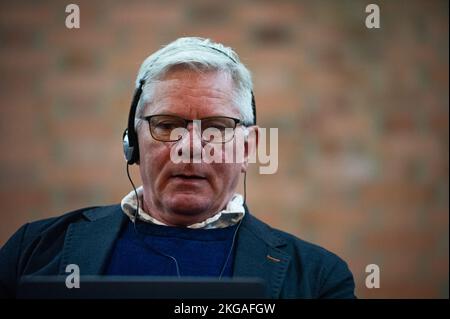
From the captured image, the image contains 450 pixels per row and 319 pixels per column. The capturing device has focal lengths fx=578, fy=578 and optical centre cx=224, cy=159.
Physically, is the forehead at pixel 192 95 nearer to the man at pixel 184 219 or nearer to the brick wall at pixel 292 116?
the man at pixel 184 219

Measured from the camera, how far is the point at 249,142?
1.55 m

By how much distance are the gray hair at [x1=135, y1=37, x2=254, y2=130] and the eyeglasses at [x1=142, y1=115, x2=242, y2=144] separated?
60mm

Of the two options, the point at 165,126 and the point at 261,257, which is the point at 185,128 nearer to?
the point at 165,126

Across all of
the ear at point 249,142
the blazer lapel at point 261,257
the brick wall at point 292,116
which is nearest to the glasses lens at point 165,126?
the ear at point 249,142

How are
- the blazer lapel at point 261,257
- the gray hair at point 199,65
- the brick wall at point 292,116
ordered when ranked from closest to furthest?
the blazer lapel at point 261,257 < the gray hair at point 199,65 < the brick wall at point 292,116

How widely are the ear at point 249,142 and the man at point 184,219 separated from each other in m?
0.01

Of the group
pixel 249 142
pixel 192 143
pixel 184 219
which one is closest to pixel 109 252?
pixel 184 219

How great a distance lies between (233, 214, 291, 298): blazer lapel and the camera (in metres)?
1.35

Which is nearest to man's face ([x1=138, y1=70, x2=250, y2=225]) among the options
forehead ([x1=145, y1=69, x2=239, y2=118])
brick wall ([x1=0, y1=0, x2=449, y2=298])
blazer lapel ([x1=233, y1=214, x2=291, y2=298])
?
forehead ([x1=145, y1=69, x2=239, y2=118])

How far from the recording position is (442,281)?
2.25m

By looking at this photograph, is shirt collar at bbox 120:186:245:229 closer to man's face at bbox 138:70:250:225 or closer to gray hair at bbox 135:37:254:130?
man's face at bbox 138:70:250:225

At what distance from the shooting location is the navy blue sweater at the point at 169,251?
4.55 ft

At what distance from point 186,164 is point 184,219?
6.4 inches

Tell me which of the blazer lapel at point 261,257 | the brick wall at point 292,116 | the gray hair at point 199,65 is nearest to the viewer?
the blazer lapel at point 261,257
